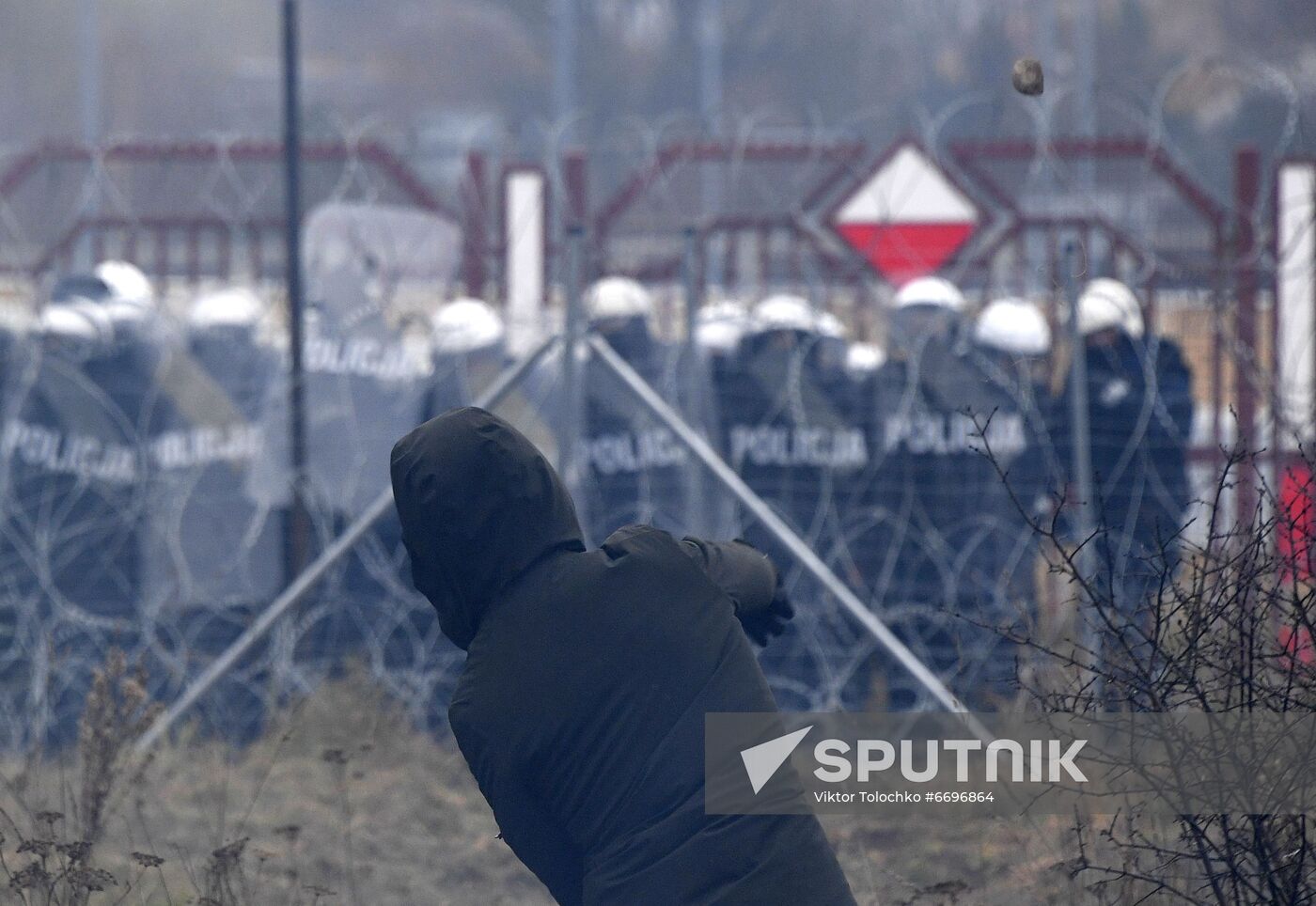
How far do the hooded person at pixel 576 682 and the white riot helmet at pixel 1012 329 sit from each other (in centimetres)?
413

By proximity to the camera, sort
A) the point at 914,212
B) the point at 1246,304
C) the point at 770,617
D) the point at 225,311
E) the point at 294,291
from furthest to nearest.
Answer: the point at 914,212
the point at 1246,304
the point at 225,311
the point at 294,291
the point at 770,617

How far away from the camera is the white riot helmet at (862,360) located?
21.8 ft

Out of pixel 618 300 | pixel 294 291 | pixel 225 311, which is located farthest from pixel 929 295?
pixel 225 311

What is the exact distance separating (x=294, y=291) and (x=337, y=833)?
2.18 m

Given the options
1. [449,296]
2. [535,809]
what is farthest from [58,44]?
[535,809]

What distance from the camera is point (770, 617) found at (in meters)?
3.17

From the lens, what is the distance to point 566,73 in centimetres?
2214

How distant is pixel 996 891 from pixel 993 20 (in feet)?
97.8

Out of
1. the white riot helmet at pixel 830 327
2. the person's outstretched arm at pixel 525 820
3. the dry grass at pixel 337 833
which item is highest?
the white riot helmet at pixel 830 327

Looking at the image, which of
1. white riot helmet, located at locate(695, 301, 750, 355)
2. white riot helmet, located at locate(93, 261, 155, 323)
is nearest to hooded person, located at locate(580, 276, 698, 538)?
white riot helmet, located at locate(695, 301, 750, 355)

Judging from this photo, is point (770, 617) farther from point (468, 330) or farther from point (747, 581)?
point (468, 330)

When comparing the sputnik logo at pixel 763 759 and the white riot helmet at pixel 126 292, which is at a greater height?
the white riot helmet at pixel 126 292

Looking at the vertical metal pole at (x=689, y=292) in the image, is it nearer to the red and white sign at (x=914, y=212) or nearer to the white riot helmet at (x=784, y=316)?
the white riot helmet at (x=784, y=316)

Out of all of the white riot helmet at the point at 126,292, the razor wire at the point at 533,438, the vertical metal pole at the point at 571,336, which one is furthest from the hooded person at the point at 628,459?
the white riot helmet at the point at 126,292
